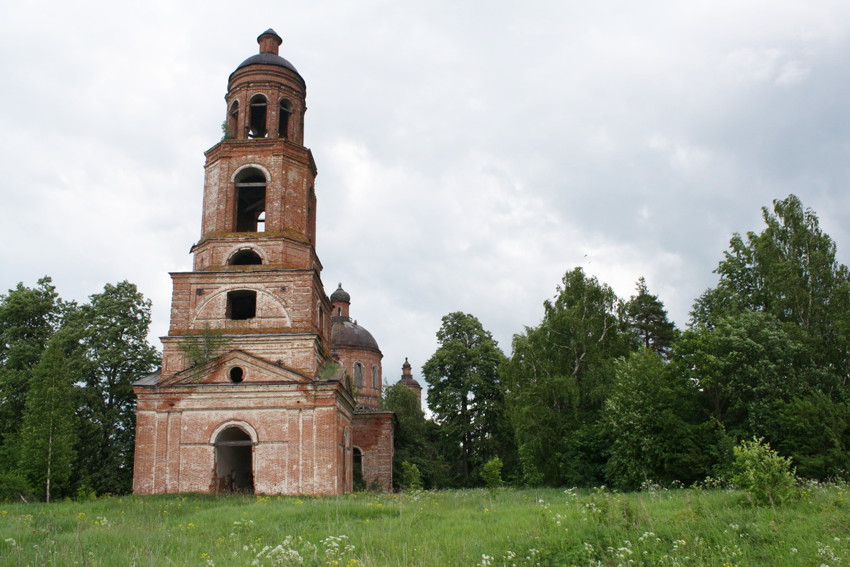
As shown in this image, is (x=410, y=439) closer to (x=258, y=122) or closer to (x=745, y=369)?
(x=258, y=122)

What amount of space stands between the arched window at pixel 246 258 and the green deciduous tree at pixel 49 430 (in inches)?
248

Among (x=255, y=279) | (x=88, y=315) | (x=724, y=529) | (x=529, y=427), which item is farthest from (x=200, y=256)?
(x=724, y=529)

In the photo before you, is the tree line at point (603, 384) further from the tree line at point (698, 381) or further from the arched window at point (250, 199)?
the arched window at point (250, 199)

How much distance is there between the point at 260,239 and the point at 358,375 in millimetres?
20517

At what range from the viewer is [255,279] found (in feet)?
69.4

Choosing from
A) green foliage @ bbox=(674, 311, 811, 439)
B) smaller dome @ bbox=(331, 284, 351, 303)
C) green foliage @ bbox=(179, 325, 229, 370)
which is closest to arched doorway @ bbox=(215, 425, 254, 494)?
green foliage @ bbox=(179, 325, 229, 370)

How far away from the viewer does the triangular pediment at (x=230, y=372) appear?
785 inches

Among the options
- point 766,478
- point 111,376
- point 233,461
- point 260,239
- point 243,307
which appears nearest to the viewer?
point 766,478

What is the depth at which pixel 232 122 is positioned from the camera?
2384 centimetres

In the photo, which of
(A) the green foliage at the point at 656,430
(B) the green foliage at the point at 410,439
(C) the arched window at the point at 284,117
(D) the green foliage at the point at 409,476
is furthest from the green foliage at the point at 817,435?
(C) the arched window at the point at 284,117

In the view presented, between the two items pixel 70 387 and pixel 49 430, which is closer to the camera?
pixel 49 430

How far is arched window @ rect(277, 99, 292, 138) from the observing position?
23906mm

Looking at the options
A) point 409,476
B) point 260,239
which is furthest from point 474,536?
point 409,476

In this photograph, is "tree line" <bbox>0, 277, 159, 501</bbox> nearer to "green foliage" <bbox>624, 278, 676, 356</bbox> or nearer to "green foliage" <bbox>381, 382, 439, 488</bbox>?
"green foliage" <bbox>381, 382, 439, 488</bbox>
